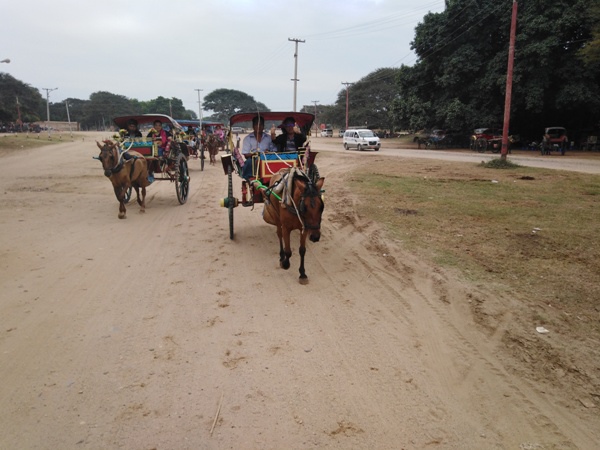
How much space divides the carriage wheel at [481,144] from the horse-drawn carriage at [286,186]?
2666 cm

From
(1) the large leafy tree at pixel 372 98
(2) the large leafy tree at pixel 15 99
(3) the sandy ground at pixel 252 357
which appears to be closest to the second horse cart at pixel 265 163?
(3) the sandy ground at pixel 252 357

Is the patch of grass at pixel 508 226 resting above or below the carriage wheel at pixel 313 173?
below

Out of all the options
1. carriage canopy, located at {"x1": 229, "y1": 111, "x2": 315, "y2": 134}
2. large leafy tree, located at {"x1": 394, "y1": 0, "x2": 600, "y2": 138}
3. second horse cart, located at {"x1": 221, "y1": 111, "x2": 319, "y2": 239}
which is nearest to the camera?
second horse cart, located at {"x1": 221, "y1": 111, "x2": 319, "y2": 239}

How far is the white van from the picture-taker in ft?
110

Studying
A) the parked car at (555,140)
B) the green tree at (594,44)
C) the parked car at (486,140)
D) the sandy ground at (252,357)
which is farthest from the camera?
the parked car at (486,140)

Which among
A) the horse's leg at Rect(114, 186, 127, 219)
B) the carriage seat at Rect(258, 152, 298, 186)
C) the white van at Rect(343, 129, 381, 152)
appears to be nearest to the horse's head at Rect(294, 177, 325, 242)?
the carriage seat at Rect(258, 152, 298, 186)

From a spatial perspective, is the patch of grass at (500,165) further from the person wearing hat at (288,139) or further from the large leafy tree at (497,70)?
the person wearing hat at (288,139)

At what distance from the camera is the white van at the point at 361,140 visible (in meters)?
33.7

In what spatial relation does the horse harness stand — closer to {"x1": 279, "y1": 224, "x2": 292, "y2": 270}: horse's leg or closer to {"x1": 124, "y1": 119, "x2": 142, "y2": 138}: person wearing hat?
{"x1": 124, "y1": 119, "x2": 142, "y2": 138}: person wearing hat

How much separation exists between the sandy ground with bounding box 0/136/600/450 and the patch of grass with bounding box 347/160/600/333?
0.82 metres

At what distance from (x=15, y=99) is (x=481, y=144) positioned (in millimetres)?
65403

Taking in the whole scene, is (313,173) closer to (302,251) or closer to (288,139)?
(302,251)

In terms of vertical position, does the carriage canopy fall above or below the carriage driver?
above

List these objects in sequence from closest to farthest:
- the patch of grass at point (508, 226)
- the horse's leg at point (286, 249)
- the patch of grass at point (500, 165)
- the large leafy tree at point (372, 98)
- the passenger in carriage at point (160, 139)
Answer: the patch of grass at point (508, 226) < the horse's leg at point (286, 249) < the passenger in carriage at point (160, 139) < the patch of grass at point (500, 165) < the large leafy tree at point (372, 98)
